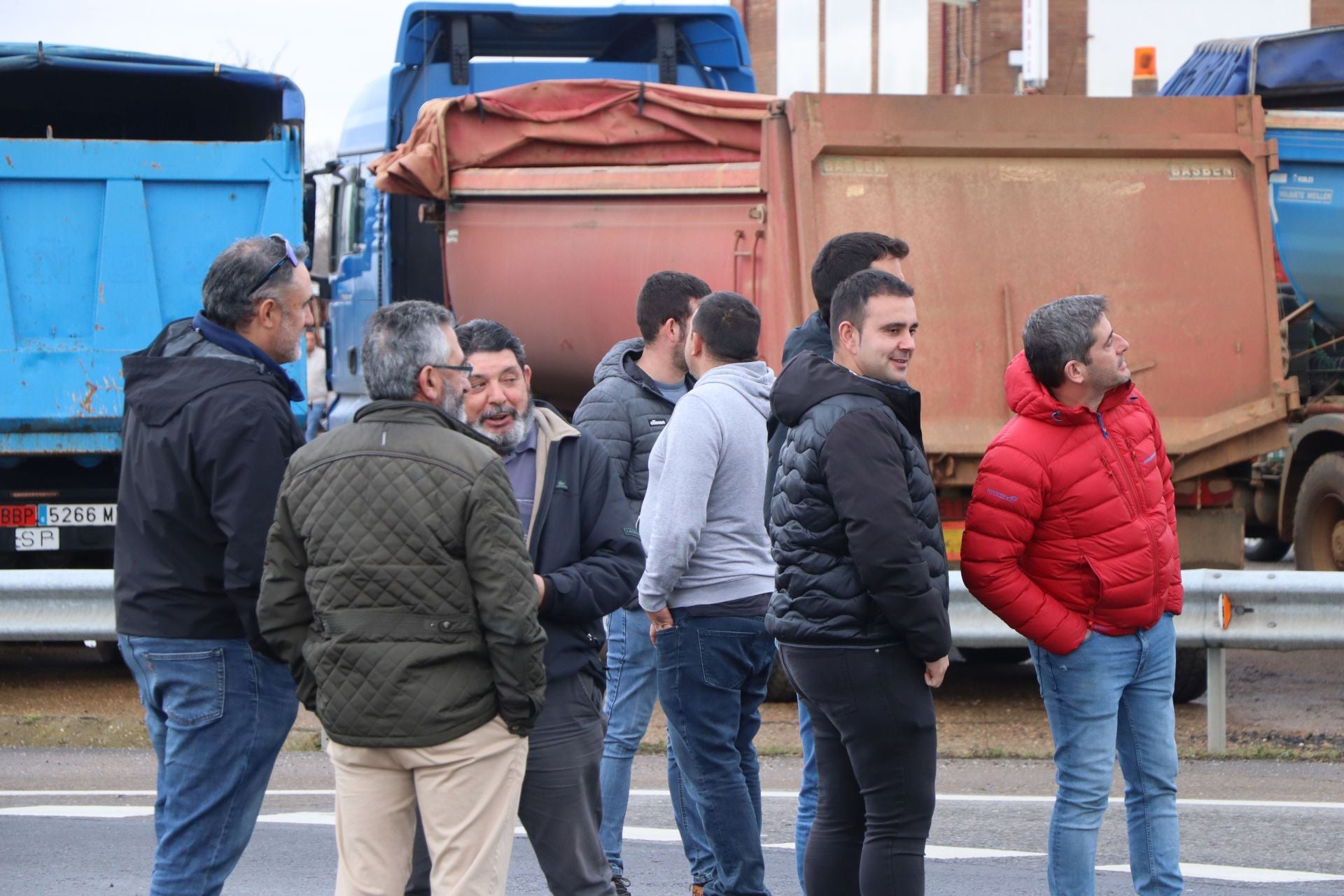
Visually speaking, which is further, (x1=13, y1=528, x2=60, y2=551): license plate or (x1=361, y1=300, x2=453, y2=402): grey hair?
(x1=13, y1=528, x2=60, y2=551): license plate

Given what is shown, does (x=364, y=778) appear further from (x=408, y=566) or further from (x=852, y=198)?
(x=852, y=198)

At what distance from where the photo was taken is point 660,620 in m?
4.90

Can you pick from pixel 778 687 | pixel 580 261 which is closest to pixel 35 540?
pixel 580 261

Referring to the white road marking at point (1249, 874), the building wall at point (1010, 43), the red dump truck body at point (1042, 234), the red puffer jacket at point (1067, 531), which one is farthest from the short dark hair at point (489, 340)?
the building wall at point (1010, 43)

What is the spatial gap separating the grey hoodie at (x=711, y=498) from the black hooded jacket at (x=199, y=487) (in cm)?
116

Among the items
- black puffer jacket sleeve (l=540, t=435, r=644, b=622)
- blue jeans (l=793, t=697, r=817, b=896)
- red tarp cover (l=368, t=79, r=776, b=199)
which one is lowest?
blue jeans (l=793, t=697, r=817, b=896)

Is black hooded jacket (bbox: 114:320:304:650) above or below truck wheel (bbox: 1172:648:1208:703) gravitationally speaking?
above

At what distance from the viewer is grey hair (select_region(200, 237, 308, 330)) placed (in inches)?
160

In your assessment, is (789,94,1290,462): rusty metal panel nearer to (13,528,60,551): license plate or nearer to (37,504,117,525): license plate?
(37,504,117,525): license plate

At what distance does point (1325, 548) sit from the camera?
37.1ft

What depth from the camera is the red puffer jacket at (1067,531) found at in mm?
4449

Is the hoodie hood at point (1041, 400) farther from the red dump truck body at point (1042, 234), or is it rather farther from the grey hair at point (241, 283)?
the red dump truck body at point (1042, 234)

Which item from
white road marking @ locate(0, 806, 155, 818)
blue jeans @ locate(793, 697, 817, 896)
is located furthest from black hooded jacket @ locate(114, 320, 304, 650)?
white road marking @ locate(0, 806, 155, 818)

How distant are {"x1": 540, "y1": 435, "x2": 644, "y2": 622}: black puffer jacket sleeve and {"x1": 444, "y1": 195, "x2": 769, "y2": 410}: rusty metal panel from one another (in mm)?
3625
